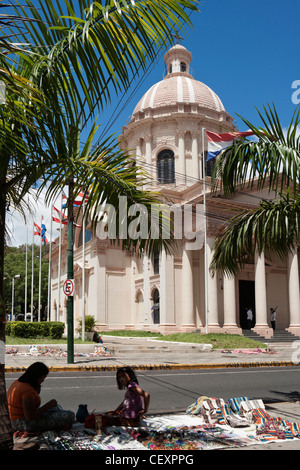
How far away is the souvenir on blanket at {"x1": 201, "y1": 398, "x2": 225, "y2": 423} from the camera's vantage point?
7.55 m

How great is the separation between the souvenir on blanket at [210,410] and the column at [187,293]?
28.9m

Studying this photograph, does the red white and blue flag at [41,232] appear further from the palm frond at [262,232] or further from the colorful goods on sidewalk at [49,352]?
the palm frond at [262,232]

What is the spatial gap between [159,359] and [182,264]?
17281mm

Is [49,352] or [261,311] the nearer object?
[49,352]

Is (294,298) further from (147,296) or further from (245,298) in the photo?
(147,296)

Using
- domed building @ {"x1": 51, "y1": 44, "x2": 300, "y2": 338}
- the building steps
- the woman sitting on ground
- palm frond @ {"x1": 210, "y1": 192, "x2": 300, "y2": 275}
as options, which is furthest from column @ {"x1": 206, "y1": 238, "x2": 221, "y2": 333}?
the woman sitting on ground

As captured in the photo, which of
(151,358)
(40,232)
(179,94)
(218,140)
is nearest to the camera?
(151,358)

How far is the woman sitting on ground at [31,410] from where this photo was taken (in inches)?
250

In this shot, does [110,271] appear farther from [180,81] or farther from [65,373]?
[65,373]

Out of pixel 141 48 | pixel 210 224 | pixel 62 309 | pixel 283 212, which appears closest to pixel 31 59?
pixel 141 48

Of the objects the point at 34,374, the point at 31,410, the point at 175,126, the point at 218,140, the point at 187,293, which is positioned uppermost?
the point at 175,126

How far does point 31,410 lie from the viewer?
6355mm

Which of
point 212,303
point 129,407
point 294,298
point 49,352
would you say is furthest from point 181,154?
point 129,407

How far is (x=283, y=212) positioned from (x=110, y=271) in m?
34.8
